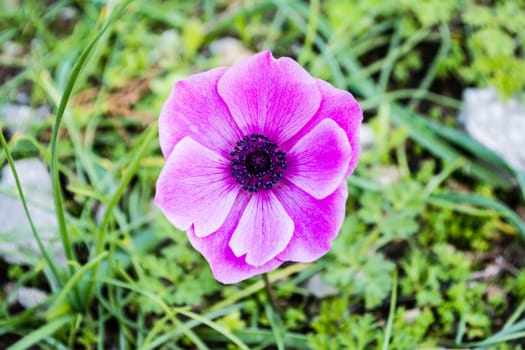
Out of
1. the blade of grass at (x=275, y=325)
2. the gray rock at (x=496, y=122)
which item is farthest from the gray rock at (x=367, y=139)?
the blade of grass at (x=275, y=325)

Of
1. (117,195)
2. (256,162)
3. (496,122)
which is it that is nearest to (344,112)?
(256,162)

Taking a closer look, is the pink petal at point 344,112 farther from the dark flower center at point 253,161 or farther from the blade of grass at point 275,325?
the blade of grass at point 275,325

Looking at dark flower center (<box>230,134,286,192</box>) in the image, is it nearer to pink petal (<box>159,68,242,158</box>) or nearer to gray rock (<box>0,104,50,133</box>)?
pink petal (<box>159,68,242,158</box>)

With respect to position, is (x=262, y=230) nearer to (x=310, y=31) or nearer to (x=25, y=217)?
(x=25, y=217)

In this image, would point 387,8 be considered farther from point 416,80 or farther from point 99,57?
point 99,57

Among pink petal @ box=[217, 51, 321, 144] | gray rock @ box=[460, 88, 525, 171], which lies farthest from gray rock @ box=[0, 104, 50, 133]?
gray rock @ box=[460, 88, 525, 171]
